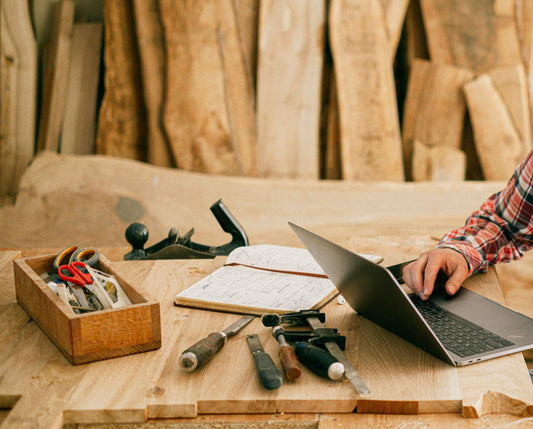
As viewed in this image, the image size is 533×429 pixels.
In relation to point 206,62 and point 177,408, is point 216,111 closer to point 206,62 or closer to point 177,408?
point 206,62

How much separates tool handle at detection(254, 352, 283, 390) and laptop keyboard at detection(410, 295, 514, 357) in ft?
1.06

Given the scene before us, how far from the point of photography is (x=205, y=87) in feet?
10.6

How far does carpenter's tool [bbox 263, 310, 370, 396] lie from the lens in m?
0.88

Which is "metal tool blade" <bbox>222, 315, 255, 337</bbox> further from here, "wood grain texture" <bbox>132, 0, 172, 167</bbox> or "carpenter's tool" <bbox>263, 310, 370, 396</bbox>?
"wood grain texture" <bbox>132, 0, 172, 167</bbox>

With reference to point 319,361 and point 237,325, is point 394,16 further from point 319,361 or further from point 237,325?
point 319,361

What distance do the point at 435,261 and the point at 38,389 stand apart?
0.86 meters

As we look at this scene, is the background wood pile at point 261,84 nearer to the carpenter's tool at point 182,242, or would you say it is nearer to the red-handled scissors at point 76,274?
the carpenter's tool at point 182,242

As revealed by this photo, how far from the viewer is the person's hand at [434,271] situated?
1.27m

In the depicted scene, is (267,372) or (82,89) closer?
(267,372)

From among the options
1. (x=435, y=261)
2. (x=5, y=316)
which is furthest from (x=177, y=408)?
(x=435, y=261)

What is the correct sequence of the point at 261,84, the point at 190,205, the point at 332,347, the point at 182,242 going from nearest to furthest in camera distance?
the point at 332,347
the point at 182,242
the point at 190,205
the point at 261,84

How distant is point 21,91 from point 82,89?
0.34m

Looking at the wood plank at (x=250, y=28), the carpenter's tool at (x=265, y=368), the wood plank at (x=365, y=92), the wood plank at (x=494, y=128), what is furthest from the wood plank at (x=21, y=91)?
the carpenter's tool at (x=265, y=368)

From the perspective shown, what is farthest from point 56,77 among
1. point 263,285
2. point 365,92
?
point 263,285
